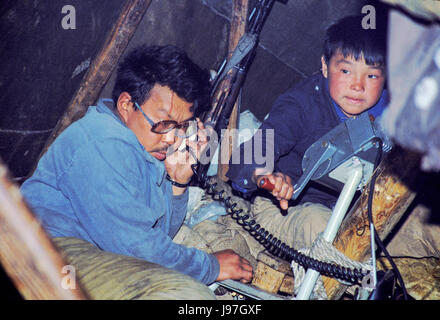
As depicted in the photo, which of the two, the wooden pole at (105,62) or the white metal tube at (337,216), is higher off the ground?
the wooden pole at (105,62)

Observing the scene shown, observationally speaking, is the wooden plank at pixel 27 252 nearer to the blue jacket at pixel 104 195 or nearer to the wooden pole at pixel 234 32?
the blue jacket at pixel 104 195

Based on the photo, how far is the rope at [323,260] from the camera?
6.68 ft

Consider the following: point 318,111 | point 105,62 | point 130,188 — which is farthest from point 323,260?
point 105,62

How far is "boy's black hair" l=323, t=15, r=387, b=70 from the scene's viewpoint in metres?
2.92

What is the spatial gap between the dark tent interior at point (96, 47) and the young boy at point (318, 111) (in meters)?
0.99

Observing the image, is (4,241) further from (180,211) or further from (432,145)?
(180,211)

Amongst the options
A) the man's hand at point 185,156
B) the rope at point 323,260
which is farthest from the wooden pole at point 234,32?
the rope at point 323,260

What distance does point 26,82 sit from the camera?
2.61 m

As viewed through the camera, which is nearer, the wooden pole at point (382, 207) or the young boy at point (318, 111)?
the wooden pole at point (382, 207)

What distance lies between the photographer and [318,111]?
320 centimetres

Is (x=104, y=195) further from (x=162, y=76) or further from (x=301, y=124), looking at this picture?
(x=301, y=124)

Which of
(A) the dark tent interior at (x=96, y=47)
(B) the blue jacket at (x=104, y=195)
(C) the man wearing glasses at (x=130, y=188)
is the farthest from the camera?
(A) the dark tent interior at (x=96, y=47)

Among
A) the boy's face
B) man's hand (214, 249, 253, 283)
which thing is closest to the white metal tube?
man's hand (214, 249, 253, 283)
